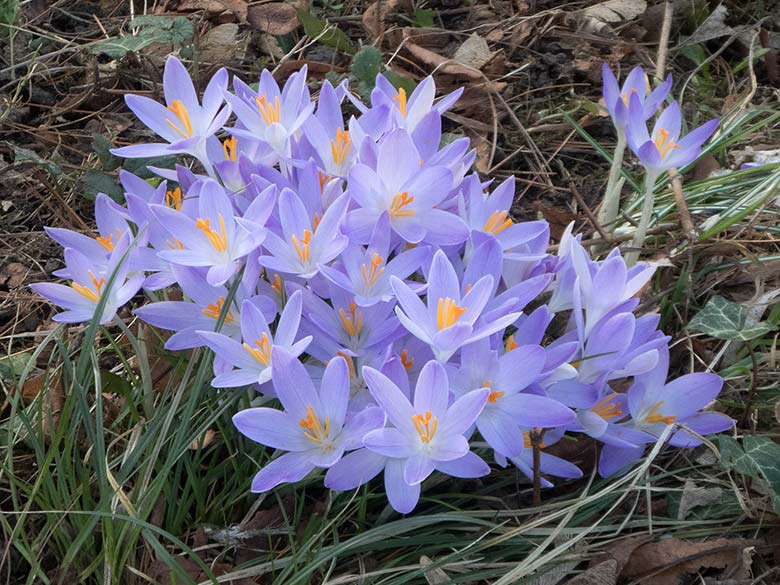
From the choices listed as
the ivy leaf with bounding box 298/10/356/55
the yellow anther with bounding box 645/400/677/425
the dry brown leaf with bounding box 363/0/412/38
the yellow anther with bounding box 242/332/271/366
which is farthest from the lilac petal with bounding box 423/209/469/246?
the dry brown leaf with bounding box 363/0/412/38

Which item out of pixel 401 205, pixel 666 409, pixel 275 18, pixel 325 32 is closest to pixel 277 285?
pixel 401 205

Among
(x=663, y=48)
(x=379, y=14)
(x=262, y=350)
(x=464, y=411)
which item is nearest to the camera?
(x=464, y=411)

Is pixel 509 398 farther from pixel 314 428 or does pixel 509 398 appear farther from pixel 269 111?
pixel 269 111

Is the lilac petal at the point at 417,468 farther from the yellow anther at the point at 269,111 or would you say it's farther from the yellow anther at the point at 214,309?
the yellow anther at the point at 269,111

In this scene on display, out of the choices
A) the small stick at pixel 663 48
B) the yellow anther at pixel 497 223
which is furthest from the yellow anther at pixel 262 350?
the small stick at pixel 663 48

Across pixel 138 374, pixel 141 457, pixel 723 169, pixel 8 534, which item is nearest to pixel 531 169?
pixel 723 169

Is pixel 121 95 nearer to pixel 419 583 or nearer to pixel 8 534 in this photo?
pixel 8 534
